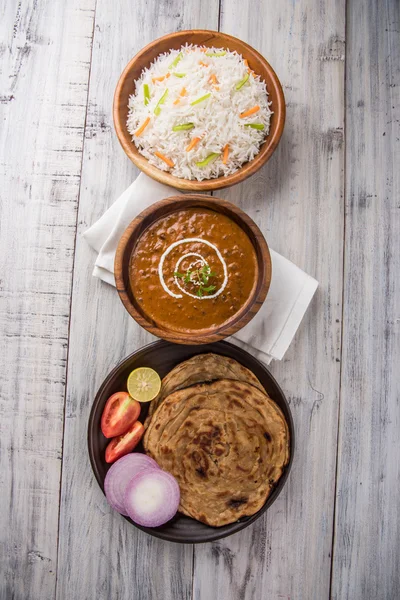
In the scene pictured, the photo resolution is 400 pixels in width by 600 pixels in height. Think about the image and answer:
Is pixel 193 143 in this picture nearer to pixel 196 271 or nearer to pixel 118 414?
pixel 196 271

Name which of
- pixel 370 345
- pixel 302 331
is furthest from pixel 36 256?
pixel 370 345

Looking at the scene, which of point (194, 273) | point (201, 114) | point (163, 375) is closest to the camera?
point (194, 273)

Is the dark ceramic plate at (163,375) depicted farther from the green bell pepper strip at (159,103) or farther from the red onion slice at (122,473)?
the green bell pepper strip at (159,103)

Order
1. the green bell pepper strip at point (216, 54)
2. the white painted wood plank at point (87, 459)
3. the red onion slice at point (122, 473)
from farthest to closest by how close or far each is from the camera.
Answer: the white painted wood plank at point (87, 459) → the green bell pepper strip at point (216, 54) → the red onion slice at point (122, 473)

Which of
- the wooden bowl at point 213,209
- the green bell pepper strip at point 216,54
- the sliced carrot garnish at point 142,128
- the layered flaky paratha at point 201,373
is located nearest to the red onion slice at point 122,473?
the layered flaky paratha at point 201,373

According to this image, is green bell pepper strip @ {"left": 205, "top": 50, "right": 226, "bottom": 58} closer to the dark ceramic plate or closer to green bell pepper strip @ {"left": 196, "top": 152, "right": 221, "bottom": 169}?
green bell pepper strip @ {"left": 196, "top": 152, "right": 221, "bottom": 169}

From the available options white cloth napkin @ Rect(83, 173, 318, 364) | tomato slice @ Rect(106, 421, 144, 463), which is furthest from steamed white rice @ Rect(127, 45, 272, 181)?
tomato slice @ Rect(106, 421, 144, 463)

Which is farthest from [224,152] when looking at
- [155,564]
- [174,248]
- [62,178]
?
[155,564]
